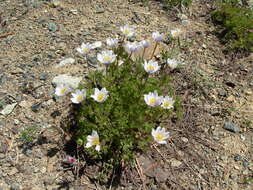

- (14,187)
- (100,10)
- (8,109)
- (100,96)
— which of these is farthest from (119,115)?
(100,10)

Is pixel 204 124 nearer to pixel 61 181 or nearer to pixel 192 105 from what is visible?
pixel 192 105

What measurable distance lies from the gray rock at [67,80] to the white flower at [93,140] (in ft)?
3.23

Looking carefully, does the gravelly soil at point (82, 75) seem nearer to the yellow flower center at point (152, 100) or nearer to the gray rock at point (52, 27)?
the gray rock at point (52, 27)

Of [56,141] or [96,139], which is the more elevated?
[96,139]

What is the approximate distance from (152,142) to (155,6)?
8.50 feet

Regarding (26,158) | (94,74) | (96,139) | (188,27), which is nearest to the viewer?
(96,139)

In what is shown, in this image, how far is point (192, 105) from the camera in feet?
12.8

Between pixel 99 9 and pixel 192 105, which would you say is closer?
pixel 192 105

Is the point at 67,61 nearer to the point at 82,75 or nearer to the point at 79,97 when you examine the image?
the point at 82,75

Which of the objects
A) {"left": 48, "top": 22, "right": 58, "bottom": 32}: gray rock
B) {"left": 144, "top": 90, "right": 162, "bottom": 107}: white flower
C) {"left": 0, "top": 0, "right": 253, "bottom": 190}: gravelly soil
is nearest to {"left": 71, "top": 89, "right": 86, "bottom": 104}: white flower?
{"left": 0, "top": 0, "right": 253, "bottom": 190}: gravelly soil

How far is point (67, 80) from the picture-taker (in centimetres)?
400

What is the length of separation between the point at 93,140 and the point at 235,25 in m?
2.79

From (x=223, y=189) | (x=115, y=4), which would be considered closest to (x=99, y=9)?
(x=115, y=4)

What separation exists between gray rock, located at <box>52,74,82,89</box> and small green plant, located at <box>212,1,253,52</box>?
83.1 inches
